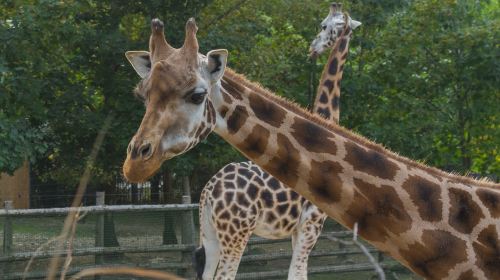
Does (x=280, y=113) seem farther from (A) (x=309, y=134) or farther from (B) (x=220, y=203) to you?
(B) (x=220, y=203)

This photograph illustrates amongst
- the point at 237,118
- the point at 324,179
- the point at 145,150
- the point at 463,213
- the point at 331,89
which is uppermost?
Result: the point at 331,89

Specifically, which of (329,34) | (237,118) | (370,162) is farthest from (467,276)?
(329,34)

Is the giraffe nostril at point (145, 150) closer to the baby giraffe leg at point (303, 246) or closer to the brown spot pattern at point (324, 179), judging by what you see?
the brown spot pattern at point (324, 179)

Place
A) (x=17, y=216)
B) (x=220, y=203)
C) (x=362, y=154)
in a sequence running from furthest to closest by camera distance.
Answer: (x=17, y=216), (x=220, y=203), (x=362, y=154)

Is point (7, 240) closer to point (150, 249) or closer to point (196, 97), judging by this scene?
point (150, 249)

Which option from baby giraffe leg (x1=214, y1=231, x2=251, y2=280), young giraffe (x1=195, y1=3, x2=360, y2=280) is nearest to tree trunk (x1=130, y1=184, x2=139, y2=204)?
young giraffe (x1=195, y1=3, x2=360, y2=280)

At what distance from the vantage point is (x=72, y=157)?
44.8 ft

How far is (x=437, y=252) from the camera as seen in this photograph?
4008 millimetres

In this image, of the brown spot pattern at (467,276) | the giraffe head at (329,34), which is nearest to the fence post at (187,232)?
the giraffe head at (329,34)

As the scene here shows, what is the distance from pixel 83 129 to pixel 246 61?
7.95ft

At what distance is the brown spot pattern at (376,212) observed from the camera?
13.2ft

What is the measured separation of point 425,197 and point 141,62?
1.55m

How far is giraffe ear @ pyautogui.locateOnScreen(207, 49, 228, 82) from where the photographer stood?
440 centimetres

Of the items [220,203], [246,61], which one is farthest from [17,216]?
[246,61]
